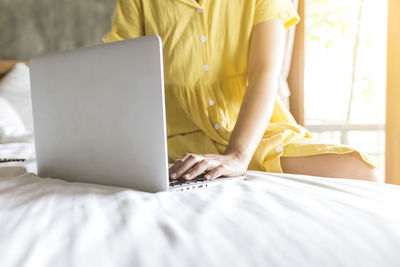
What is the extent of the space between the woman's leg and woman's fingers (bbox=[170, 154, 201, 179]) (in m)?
0.39

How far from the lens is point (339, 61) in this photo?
209cm

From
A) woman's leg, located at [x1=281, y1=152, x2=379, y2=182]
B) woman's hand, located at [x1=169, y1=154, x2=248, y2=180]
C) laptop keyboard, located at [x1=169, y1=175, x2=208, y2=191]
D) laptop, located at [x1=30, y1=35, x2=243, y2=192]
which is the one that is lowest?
woman's leg, located at [x1=281, y1=152, x2=379, y2=182]

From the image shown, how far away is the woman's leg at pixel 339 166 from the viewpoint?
97cm

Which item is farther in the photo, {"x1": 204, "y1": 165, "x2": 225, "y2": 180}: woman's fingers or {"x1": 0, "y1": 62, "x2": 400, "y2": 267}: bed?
{"x1": 204, "y1": 165, "x2": 225, "y2": 180}: woman's fingers

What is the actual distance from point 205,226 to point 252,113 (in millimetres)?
655

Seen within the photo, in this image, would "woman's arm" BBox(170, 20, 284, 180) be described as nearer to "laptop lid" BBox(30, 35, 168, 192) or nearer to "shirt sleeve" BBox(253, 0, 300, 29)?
"shirt sleeve" BBox(253, 0, 300, 29)

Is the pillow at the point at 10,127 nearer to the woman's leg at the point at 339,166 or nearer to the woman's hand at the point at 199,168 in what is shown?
the woman's hand at the point at 199,168

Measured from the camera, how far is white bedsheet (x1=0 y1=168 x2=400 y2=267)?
0.39 meters

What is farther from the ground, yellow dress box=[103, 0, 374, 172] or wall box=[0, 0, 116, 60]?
wall box=[0, 0, 116, 60]

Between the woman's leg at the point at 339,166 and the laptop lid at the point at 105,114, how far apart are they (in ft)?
1.72

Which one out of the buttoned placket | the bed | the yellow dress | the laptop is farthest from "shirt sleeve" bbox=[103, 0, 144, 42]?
the bed

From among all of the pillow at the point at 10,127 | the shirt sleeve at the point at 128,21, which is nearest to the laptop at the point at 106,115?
the shirt sleeve at the point at 128,21

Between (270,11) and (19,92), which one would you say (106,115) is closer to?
(270,11)

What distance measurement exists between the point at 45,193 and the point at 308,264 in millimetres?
514
